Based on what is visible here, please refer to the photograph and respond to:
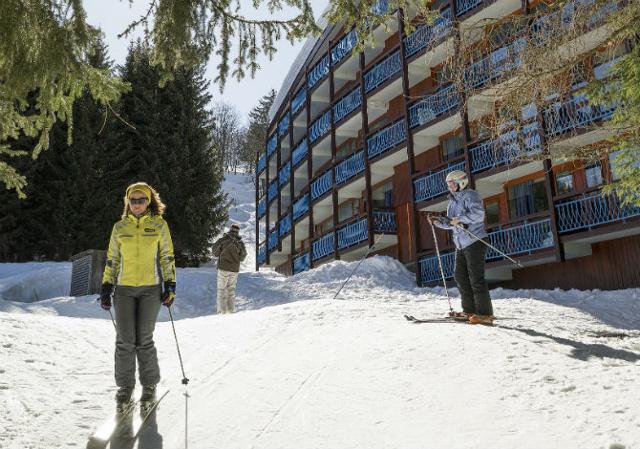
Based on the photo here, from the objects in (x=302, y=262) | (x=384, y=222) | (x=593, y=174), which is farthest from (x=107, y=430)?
(x=302, y=262)

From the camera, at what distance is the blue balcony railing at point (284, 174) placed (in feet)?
107

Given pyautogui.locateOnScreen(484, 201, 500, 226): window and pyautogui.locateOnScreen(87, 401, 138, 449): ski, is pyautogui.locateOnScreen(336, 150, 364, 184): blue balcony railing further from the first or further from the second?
pyautogui.locateOnScreen(87, 401, 138, 449): ski

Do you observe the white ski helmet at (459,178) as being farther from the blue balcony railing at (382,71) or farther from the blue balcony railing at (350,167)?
the blue balcony railing at (350,167)

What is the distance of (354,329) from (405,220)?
14337 mm

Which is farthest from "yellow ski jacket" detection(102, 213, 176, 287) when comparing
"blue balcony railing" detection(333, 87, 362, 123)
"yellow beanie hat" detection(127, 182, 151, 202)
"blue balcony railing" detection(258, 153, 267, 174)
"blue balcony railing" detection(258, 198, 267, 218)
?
"blue balcony railing" detection(258, 198, 267, 218)

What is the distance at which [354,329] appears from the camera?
7.09 meters

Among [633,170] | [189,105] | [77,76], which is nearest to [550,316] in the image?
[633,170]

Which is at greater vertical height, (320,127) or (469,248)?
(320,127)

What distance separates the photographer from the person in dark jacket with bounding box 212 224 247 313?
11500mm

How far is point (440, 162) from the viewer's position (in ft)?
61.1

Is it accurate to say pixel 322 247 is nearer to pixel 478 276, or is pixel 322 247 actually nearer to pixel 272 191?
pixel 272 191

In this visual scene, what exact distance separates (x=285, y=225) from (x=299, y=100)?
7.22 metres

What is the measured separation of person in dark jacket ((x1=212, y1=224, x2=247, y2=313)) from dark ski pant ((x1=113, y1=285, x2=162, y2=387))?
6.55 meters

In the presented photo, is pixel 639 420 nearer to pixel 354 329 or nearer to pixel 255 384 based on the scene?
pixel 255 384
